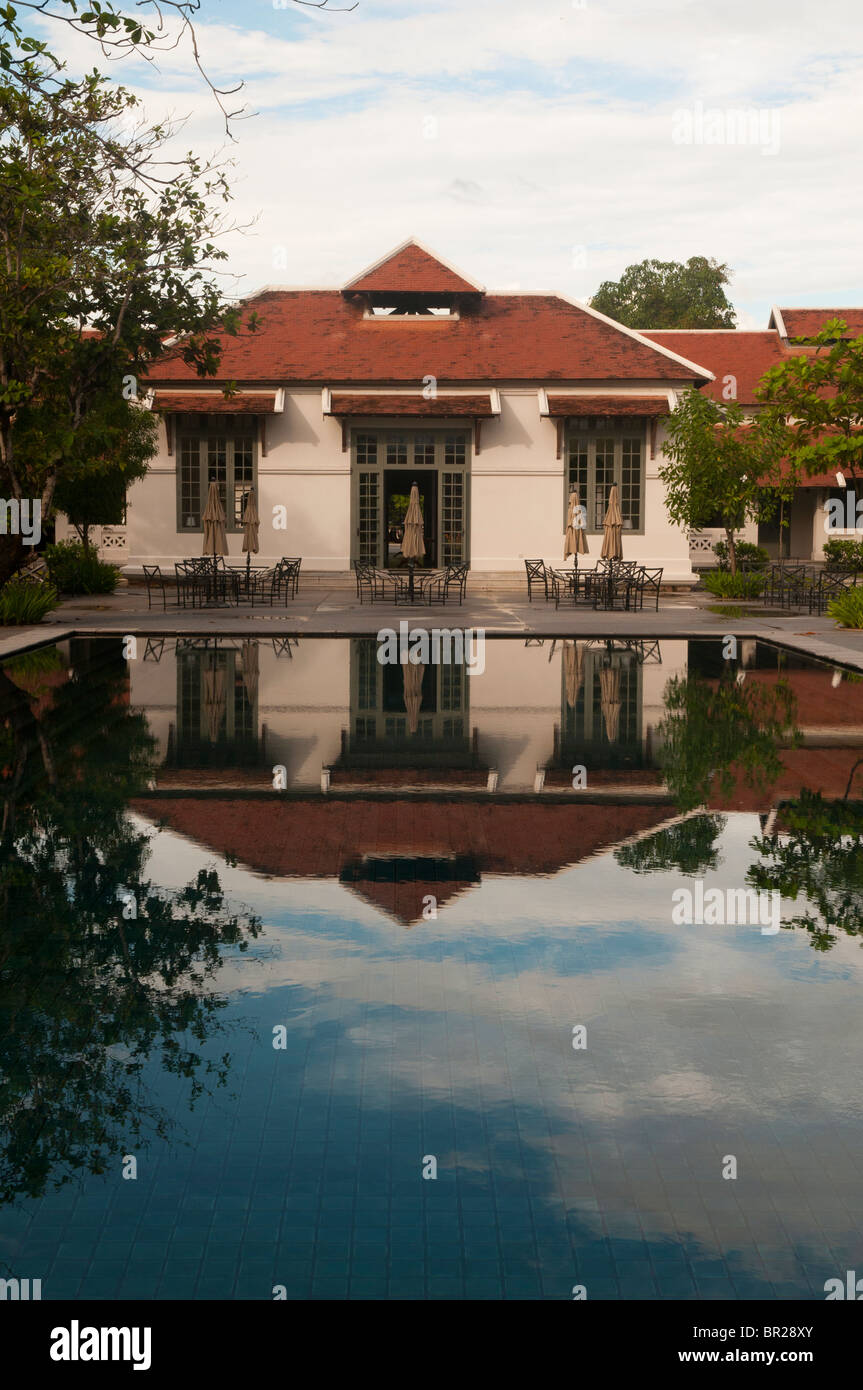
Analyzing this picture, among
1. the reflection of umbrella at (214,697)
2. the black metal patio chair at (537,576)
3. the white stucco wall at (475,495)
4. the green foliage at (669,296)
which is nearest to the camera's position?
the reflection of umbrella at (214,697)

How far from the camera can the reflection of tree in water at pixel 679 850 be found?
8.82 metres

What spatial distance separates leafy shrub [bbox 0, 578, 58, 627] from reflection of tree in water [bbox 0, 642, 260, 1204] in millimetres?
12618

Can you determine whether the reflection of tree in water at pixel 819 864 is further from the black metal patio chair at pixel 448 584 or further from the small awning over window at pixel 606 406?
the small awning over window at pixel 606 406

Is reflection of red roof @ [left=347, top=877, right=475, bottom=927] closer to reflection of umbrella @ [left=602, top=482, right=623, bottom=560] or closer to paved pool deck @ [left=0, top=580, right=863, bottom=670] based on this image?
paved pool deck @ [left=0, top=580, right=863, bottom=670]

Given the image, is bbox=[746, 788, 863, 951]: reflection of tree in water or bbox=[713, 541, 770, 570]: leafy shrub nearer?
bbox=[746, 788, 863, 951]: reflection of tree in water

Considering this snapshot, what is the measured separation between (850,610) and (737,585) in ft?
25.4

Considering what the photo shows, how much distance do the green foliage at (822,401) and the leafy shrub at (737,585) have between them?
9719 mm

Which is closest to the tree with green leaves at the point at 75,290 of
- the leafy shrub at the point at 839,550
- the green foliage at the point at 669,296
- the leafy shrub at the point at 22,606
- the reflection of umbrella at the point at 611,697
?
the leafy shrub at the point at 22,606

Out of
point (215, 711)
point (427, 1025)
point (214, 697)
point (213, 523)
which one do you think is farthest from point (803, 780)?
point (213, 523)

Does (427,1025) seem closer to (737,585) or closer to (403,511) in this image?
(737,585)

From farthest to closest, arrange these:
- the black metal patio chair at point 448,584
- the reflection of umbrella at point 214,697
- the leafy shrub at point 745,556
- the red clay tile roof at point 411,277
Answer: the red clay tile roof at point 411,277, the leafy shrub at point 745,556, the black metal patio chair at point 448,584, the reflection of umbrella at point 214,697

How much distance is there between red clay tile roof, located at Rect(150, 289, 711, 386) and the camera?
35.8 meters

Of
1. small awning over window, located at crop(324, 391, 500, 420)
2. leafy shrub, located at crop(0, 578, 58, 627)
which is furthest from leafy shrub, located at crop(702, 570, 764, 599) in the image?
leafy shrub, located at crop(0, 578, 58, 627)

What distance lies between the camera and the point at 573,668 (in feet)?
64.8
